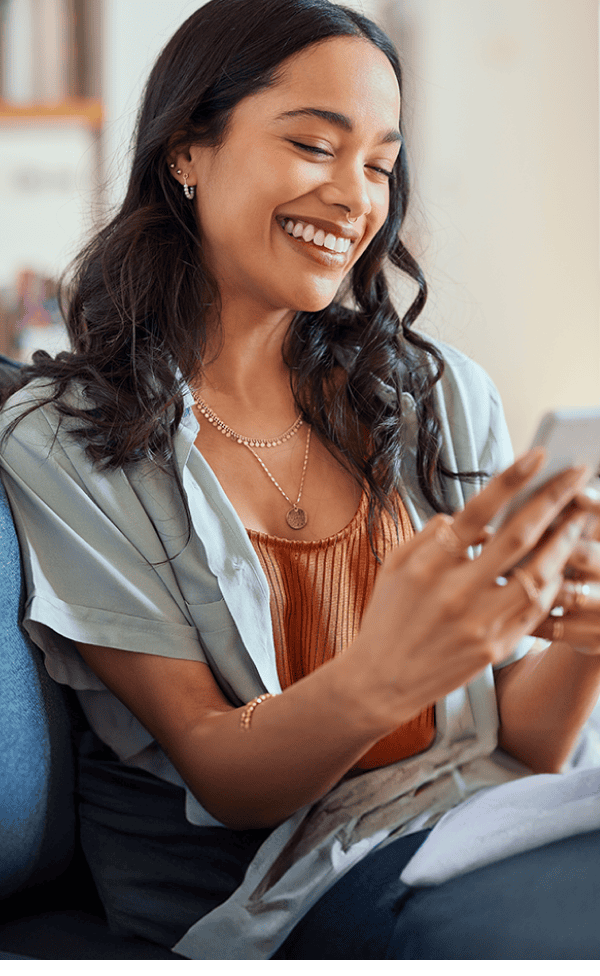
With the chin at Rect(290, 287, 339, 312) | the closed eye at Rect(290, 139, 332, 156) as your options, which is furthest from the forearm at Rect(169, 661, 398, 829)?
the closed eye at Rect(290, 139, 332, 156)

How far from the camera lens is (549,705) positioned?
95 cm

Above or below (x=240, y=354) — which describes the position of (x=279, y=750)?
below

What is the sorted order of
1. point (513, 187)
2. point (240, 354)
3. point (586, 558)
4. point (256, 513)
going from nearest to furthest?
point (586, 558)
point (256, 513)
point (240, 354)
point (513, 187)

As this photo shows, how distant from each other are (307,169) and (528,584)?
0.61 m

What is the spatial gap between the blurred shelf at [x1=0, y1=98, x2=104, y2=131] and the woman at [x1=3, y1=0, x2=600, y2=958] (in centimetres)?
175

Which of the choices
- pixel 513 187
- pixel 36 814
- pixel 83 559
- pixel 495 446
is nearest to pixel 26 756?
pixel 36 814

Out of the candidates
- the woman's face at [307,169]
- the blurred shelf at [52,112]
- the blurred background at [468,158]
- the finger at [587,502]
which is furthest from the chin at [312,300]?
the blurred shelf at [52,112]

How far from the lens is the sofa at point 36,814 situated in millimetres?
865

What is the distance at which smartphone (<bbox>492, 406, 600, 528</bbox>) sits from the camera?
0.62 metres

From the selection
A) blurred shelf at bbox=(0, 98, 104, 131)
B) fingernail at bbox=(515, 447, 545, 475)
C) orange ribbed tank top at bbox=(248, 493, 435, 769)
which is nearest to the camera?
fingernail at bbox=(515, 447, 545, 475)

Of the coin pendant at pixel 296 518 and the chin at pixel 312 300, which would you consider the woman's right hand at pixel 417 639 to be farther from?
the chin at pixel 312 300

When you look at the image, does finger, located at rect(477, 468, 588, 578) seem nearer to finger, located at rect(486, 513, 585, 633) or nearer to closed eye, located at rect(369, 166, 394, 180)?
finger, located at rect(486, 513, 585, 633)

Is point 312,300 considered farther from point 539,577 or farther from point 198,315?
point 539,577

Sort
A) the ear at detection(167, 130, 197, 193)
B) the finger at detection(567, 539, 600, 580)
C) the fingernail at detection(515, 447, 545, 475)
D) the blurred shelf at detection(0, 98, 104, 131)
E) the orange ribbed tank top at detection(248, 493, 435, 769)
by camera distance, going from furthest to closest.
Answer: the blurred shelf at detection(0, 98, 104, 131) < the ear at detection(167, 130, 197, 193) < the orange ribbed tank top at detection(248, 493, 435, 769) < the finger at detection(567, 539, 600, 580) < the fingernail at detection(515, 447, 545, 475)
